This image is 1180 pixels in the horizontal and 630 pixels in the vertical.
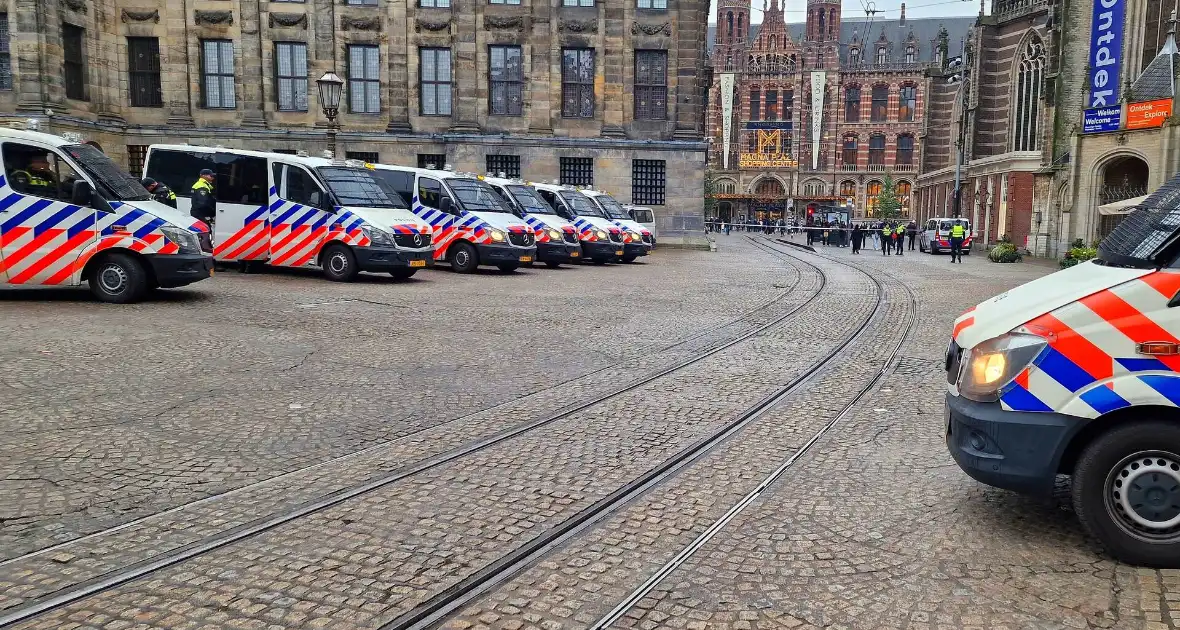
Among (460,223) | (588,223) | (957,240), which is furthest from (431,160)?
(957,240)

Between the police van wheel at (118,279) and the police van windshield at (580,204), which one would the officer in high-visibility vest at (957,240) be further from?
the police van wheel at (118,279)

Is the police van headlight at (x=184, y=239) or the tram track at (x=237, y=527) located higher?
the police van headlight at (x=184, y=239)

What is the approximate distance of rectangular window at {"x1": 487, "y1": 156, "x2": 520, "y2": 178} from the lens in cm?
3641

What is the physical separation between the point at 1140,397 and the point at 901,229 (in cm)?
4011

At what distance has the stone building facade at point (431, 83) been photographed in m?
34.1

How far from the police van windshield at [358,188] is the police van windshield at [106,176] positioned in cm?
445

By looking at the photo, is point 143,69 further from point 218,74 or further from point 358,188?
point 358,188

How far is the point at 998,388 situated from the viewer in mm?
4387

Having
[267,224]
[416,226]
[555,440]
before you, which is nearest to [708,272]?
[416,226]

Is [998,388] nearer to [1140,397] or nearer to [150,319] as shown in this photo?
[1140,397]

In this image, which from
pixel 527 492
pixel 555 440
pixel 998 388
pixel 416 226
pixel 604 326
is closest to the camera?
pixel 998 388

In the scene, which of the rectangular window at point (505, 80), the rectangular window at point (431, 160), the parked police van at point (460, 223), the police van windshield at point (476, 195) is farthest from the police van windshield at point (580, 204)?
the rectangular window at point (431, 160)

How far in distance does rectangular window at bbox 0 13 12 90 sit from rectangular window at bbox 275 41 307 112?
8580 mm

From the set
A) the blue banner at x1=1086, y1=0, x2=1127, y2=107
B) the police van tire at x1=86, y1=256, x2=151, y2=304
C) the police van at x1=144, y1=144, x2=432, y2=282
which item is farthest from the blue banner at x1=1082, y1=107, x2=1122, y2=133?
the police van tire at x1=86, y1=256, x2=151, y2=304
